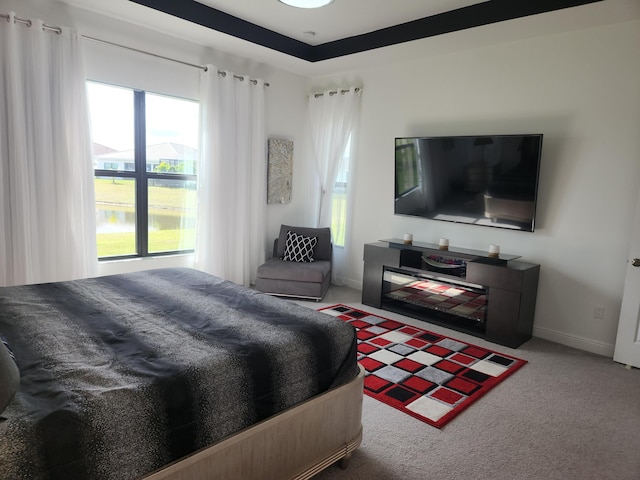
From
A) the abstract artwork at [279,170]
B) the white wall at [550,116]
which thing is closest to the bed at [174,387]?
the white wall at [550,116]

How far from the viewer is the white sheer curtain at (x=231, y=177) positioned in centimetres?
462

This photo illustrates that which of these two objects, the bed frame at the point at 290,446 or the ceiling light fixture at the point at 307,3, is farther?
the ceiling light fixture at the point at 307,3

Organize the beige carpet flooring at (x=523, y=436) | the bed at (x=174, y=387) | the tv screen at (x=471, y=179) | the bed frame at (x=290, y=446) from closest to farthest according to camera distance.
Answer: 1. the bed at (x=174, y=387)
2. the bed frame at (x=290, y=446)
3. the beige carpet flooring at (x=523, y=436)
4. the tv screen at (x=471, y=179)

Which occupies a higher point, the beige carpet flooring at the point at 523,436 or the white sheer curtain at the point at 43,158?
the white sheer curtain at the point at 43,158

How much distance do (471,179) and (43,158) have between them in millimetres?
3804

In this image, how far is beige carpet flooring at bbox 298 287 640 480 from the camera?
82.0 inches

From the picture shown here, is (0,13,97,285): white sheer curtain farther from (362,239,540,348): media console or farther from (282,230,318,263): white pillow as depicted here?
(362,239,540,348): media console

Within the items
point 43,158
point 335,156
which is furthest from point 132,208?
point 335,156

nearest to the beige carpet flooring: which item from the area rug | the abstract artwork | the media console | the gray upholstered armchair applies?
the area rug

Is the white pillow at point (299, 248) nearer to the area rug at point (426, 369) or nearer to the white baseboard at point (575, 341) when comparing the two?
the area rug at point (426, 369)

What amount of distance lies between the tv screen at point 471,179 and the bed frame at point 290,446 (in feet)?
8.22

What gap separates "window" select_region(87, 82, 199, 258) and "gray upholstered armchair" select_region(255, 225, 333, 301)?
37.9 inches

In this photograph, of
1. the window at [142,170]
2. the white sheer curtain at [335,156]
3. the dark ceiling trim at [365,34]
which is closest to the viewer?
the dark ceiling trim at [365,34]

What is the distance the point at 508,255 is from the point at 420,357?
1.44 meters
